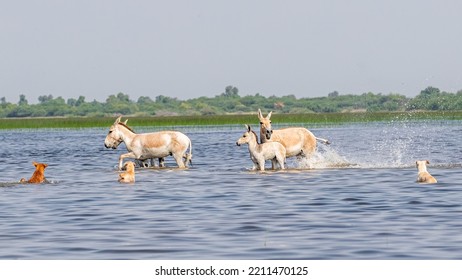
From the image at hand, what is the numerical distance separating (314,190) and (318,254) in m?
9.00

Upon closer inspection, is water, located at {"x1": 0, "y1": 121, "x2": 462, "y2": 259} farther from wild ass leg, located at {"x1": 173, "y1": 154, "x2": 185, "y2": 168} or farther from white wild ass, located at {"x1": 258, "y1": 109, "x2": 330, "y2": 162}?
white wild ass, located at {"x1": 258, "y1": 109, "x2": 330, "y2": 162}

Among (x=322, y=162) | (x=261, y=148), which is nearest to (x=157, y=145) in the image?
(x=261, y=148)

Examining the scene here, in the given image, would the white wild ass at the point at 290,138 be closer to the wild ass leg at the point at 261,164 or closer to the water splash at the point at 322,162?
the water splash at the point at 322,162

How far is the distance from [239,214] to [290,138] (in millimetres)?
9916

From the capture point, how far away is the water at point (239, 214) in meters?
15.3

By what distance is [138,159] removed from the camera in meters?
30.8

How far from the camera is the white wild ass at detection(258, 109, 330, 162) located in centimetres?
2836

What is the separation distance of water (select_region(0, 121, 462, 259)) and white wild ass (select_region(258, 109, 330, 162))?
597 mm

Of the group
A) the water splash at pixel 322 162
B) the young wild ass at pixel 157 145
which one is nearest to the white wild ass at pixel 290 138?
the water splash at pixel 322 162

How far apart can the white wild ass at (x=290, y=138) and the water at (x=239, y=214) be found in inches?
23.5

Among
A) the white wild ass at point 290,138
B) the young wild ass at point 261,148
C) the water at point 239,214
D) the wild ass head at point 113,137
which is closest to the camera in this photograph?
the water at point 239,214

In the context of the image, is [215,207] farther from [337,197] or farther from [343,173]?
[343,173]

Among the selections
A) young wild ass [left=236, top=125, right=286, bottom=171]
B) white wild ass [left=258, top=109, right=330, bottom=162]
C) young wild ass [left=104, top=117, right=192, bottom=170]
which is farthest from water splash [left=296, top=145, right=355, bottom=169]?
young wild ass [left=104, top=117, right=192, bottom=170]
